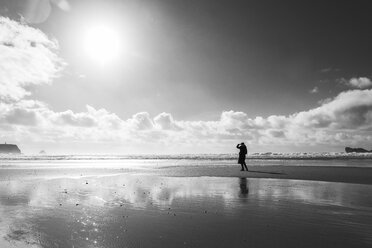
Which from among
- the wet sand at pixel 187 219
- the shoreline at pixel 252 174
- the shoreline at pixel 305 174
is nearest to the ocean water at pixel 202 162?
the shoreline at pixel 252 174

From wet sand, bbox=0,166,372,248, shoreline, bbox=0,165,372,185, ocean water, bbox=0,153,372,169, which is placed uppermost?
ocean water, bbox=0,153,372,169

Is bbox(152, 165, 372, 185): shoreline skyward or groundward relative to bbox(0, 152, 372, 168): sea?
groundward

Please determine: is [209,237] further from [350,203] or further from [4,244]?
[350,203]

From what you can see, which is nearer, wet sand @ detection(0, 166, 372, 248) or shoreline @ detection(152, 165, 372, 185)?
wet sand @ detection(0, 166, 372, 248)

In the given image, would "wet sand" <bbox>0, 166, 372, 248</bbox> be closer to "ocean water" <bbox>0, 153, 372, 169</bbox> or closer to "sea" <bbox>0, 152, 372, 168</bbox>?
"ocean water" <bbox>0, 153, 372, 169</bbox>

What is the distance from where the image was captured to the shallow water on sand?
8.09 metres

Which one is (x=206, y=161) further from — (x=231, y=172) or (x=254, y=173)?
(x=254, y=173)

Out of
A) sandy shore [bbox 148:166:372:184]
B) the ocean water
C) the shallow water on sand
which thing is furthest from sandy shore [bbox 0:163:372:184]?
the ocean water

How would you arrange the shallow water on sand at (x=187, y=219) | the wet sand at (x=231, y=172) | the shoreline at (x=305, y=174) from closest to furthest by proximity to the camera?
the shallow water on sand at (x=187, y=219) → the shoreline at (x=305, y=174) → the wet sand at (x=231, y=172)

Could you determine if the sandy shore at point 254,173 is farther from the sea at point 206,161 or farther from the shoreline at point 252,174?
the sea at point 206,161

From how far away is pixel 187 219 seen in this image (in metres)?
10.6

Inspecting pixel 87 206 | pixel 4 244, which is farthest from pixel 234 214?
pixel 4 244

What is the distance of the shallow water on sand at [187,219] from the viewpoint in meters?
8.09

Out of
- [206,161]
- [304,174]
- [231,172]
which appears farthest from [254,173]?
[206,161]
